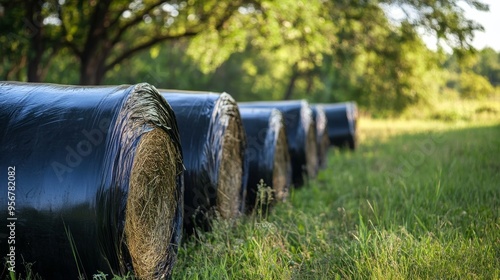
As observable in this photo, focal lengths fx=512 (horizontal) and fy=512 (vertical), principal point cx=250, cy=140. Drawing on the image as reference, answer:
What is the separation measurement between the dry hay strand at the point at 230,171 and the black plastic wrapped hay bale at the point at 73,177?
4.67 ft

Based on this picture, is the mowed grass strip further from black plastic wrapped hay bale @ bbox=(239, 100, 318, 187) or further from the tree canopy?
the tree canopy

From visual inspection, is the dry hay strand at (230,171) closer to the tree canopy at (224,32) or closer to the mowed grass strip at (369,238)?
the mowed grass strip at (369,238)

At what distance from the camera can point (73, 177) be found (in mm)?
2686

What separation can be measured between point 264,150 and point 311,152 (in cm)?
277

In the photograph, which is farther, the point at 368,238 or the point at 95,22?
the point at 95,22

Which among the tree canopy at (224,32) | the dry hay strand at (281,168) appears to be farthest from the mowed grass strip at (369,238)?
the tree canopy at (224,32)

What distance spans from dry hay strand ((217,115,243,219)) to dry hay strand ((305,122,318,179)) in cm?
255

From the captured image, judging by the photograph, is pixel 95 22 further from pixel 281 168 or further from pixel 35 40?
pixel 281 168

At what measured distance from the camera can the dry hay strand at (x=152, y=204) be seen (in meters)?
3.05

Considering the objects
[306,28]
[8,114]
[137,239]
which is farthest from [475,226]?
[306,28]

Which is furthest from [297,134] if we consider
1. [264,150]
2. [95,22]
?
[95,22]

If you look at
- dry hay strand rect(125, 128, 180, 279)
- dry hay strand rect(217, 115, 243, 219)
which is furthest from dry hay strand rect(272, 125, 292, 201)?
dry hay strand rect(125, 128, 180, 279)

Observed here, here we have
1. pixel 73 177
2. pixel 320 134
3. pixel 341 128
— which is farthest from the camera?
pixel 341 128

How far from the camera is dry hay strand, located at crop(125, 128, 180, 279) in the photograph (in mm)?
3049
